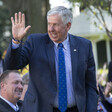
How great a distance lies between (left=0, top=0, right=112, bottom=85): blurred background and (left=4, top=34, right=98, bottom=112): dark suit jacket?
505 centimetres

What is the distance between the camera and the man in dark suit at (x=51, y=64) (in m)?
3.23

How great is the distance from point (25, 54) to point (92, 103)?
2.92 feet

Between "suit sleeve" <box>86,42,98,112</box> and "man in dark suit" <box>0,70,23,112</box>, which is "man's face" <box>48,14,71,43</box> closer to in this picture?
"suit sleeve" <box>86,42,98,112</box>

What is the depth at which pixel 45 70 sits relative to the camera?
3.27 metres

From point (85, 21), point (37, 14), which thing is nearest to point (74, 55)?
point (37, 14)

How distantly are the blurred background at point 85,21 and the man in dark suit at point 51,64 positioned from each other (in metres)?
5.06

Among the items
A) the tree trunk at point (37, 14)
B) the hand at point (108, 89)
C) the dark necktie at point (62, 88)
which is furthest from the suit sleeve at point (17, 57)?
the tree trunk at point (37, 14)

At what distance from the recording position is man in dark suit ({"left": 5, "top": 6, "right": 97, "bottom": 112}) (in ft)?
10.6

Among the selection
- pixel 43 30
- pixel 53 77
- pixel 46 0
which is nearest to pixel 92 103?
pixel 53 77

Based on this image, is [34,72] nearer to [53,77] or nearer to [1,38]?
[53,77]

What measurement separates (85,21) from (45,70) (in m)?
18.4

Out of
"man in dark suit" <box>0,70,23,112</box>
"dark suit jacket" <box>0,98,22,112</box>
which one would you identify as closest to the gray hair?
"man in dark suit" <box>0,70,23,112</box>

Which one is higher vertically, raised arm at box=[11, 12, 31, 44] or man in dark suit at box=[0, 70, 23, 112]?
raised arm at box=[11, 12, 31, 44]

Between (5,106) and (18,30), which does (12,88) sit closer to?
(5,106)
